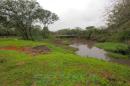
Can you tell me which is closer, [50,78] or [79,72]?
[50,78]

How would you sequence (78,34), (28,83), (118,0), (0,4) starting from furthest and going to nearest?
1. (78,34)
2. (0,4)
3. (118,0)
4. (28,83)

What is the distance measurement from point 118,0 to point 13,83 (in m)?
9.74

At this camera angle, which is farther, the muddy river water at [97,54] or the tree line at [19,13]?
→ the tree line at [19,13]

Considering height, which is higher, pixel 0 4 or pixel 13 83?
pixel 0 4

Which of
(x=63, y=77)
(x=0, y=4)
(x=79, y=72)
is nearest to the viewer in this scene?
(x=63, y=77)

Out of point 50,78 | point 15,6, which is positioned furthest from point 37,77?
point 15,6

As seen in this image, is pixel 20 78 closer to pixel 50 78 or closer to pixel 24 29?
pixel 50 78

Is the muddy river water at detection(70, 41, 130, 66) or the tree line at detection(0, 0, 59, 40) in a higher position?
the tree line at detection(0, 0, 59, 40)

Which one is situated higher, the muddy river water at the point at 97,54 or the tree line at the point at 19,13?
the tree line at the point at 19,13

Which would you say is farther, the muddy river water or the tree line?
the tree line

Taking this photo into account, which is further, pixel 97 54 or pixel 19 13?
pixel 19 13

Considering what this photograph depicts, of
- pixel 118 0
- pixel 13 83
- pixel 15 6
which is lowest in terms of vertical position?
pixel 13 83

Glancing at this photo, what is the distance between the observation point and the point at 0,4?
4559 centimetres

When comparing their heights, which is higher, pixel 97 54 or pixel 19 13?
pixel 19 13
